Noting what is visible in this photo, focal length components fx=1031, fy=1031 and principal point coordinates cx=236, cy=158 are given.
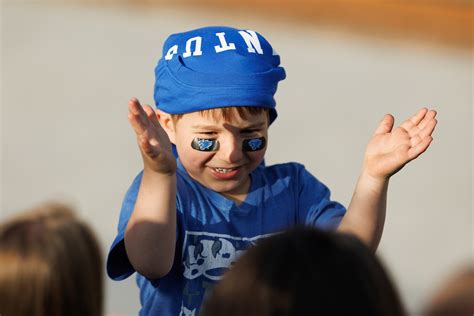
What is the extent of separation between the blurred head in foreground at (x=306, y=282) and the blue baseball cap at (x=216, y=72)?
104 cm

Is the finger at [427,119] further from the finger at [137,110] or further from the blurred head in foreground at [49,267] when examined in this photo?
the blurred head in foreground at [49,267]

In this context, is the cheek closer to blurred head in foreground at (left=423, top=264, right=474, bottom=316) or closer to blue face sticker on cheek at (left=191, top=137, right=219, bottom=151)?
blue face sticker on cheek at (left=191, top=137, right=219, bottom=151)

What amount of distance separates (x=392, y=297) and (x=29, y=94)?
6.52m

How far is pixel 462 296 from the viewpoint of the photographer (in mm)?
1593

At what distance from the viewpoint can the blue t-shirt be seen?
2670mm

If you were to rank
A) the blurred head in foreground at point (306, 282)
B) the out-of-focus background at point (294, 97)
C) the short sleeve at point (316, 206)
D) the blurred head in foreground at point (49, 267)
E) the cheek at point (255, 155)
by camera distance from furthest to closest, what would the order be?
the out-of-focus background at point (294, 97)
the short sleeve at point (316, 206)
the cheek at point (255, 155)
the blurred head in foreground at point (49, 267)
the blurred head in foreground at point (306, 282)

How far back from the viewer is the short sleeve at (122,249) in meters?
2.61

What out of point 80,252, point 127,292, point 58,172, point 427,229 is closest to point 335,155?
point 427,229

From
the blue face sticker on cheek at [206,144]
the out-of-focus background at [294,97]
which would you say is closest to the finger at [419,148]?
the blue face sticker on cheek at [206,144]

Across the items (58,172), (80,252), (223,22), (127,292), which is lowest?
(127,292)

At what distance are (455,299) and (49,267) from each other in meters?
0.69

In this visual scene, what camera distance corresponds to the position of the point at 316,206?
2.86m

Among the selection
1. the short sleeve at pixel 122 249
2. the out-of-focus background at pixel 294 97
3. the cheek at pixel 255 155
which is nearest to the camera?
the short sleeve at pixel 122 249

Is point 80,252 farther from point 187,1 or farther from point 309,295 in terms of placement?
point 187,1
